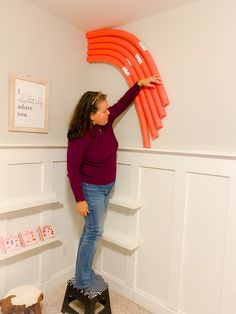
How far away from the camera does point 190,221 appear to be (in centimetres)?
176

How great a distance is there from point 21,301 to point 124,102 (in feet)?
4.92

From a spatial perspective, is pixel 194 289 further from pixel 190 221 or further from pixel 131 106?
pixel 131 106

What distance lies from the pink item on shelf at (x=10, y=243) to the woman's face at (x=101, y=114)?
38.9 inches

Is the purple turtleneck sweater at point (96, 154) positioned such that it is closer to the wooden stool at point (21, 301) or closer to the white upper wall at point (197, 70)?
the white upper wall at point (197, 70)

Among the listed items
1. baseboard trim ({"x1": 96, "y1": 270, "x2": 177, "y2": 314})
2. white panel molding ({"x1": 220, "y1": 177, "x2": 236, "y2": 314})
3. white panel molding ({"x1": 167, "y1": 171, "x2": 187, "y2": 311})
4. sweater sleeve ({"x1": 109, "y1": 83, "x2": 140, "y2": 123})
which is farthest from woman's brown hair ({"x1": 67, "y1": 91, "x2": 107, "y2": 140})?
baseboard trim ({"x1": 96, "y1": 270, "x2": 177, "y2": 314})

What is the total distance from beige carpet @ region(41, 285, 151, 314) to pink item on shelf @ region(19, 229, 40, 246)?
1.63 feet

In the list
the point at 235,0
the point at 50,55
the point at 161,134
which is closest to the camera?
the point at 235,0

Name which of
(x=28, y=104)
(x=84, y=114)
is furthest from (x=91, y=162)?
(x=28, y=104)

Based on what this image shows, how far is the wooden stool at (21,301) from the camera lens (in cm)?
166

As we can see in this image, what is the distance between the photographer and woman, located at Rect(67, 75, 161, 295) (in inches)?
73.4

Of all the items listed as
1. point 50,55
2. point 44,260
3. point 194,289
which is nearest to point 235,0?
point 50,55

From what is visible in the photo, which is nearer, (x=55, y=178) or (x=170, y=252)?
(x=170, y=252)

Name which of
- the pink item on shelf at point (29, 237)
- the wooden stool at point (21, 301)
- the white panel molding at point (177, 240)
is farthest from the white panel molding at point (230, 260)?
the pink item on shelf at point (29, 237)

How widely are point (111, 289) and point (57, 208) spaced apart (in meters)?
0.82
